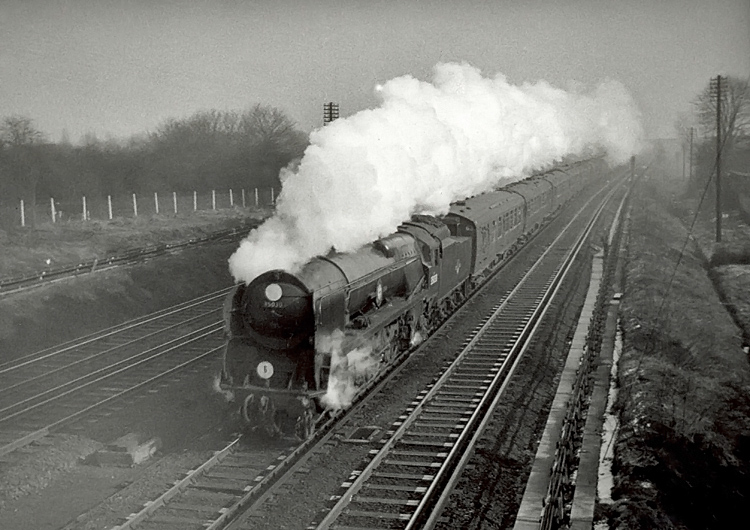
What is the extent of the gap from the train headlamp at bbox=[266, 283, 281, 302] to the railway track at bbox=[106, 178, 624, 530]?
2.46 metres

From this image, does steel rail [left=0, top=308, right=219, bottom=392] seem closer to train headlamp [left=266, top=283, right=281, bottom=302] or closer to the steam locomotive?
the steam locomotive

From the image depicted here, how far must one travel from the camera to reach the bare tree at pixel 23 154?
30.7 metres

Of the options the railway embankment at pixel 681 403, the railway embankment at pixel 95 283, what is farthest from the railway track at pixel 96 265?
the railway embankment at pixel 681 403

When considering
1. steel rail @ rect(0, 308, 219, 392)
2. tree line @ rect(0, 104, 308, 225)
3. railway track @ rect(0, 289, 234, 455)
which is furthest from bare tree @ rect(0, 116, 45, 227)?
steel rail @ rect(0, 308, 219, 392)

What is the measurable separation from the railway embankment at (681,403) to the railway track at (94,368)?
10.3 m

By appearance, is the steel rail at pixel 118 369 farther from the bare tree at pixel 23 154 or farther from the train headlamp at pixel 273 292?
the bare tree at pixel 23 154

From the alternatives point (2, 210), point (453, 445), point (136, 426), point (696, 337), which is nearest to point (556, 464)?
point (453, 445)

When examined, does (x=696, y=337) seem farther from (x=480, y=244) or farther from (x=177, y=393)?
(x=177, y=393)

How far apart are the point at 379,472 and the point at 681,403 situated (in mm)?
7125

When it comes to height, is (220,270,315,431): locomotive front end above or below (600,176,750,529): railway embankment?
above

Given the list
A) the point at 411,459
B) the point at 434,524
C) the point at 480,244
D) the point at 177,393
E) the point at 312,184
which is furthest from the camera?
the point at 480,244

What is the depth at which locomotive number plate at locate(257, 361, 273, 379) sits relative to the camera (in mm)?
12508

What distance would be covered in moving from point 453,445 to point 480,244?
39.8ft

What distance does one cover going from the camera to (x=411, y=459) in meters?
11.9
